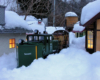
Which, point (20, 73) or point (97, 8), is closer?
point (20, 73)

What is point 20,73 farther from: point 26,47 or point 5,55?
point 5,55

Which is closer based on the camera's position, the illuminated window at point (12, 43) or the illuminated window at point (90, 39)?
the illuminated window at point (12, 43)

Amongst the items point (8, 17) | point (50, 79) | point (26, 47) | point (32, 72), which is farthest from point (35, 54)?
point (8, 17)

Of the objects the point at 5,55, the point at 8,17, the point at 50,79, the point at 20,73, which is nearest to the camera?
the point at 50,79

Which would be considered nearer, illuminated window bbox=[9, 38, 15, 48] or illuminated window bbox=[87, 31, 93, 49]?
illuminated window bbox=[9, 38, 15, 48]

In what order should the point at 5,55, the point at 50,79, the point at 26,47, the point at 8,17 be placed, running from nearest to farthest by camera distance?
1. the point at 50,79
2. the point at 26,47
3. the point at 5,55
4. the point at 8,17

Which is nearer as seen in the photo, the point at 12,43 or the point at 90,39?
the point at 12,43

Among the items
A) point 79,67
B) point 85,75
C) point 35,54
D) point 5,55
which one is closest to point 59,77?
point 85,75

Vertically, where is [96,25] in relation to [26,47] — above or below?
above

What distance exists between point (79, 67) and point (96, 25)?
502 cm

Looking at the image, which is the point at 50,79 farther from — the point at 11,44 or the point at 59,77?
the point at 11,44

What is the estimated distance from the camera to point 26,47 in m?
7.64

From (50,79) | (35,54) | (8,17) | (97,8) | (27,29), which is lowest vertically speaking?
(50,79)

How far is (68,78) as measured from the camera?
221 inches
